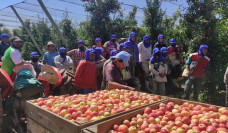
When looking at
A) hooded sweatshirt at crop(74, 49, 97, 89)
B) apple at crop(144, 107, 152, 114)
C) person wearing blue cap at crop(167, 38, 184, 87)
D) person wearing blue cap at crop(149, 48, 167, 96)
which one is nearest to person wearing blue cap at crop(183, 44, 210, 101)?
person wearing blue cap at crop(149, 48, 167, 96)

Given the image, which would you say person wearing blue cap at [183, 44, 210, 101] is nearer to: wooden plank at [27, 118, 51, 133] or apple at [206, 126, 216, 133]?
apple at [206, 126, 216, 133]

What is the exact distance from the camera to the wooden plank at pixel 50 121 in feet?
7.47

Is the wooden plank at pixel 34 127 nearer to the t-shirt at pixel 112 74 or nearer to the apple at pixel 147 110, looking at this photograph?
the apple at pixel 147 110

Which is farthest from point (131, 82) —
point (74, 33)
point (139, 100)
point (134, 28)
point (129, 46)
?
point (74, 33)

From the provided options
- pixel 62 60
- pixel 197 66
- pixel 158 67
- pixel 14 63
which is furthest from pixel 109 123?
pixel 197 66

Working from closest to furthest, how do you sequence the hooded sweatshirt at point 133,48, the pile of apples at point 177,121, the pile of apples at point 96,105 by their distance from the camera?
the pile of apples at point 177,121
the pile of apples at point 96,105
the hooded sweatshirt at point 133,48

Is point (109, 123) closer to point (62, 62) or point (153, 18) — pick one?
point (62, 62)

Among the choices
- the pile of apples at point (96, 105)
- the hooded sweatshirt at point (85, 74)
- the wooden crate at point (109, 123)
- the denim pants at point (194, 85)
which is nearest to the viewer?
the wooden crate at point (109, 123)

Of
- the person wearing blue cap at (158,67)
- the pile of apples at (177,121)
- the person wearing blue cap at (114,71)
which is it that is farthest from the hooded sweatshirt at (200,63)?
the pile of apples at (177,121)

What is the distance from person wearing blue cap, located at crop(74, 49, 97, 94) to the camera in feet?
15.5

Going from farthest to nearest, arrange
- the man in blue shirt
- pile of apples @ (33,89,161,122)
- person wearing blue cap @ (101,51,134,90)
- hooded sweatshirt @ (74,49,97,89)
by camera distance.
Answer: the man in blue shirt < hooded sweatshirt @ (74,49,97,89) < person wearing blue cap @ (101,51,134,90) < pile of apples @ (33,89,161,122)

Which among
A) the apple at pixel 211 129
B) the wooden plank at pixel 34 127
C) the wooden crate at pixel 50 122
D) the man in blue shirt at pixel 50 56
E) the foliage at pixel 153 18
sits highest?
the foliage at pixel 153 18

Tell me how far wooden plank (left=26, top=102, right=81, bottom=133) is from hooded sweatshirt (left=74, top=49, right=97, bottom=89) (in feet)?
5.57

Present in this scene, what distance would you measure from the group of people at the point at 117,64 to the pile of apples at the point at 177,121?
1324mm
